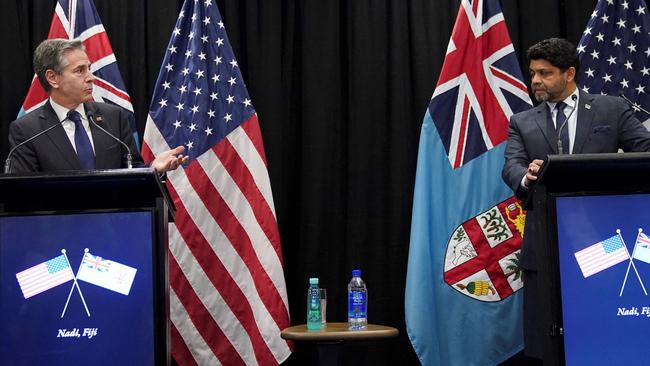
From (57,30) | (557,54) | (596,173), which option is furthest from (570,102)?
(57,30)

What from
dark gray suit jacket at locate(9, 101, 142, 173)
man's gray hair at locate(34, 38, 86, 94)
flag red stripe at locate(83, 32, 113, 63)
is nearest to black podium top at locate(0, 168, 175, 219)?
dark gray suit jacket at locate(9, 101, 142, 173)

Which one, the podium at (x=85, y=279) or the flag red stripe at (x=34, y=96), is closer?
the podium at (x=85, y=279)

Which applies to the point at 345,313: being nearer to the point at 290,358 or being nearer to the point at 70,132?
the point at 290,358

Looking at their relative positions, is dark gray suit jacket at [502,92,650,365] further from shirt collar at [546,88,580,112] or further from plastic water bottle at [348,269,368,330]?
plastic water bottle at [348,269,368,330]

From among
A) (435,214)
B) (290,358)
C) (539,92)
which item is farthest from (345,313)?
(539,92)

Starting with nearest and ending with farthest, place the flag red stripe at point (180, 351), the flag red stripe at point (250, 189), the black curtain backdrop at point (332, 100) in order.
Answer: the flag red stripe at point (180, 351) < the flag red stripe at point (250, 189) < the black curtain backdrop at point (332, 100)

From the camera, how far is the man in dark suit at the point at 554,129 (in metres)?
3.63

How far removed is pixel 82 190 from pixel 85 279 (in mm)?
316

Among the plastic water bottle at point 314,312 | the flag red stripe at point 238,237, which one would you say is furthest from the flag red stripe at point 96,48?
the plastic water bottle at point 314,312

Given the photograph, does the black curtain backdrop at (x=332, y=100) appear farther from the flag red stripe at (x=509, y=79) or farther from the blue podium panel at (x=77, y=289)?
the blue podium panel at (x=77, y=289)

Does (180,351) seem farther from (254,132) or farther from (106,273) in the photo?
(106,273)

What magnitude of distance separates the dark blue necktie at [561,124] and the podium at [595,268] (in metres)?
1.01

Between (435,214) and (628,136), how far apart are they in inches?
47.3

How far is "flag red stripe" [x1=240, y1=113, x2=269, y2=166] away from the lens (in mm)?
4566
